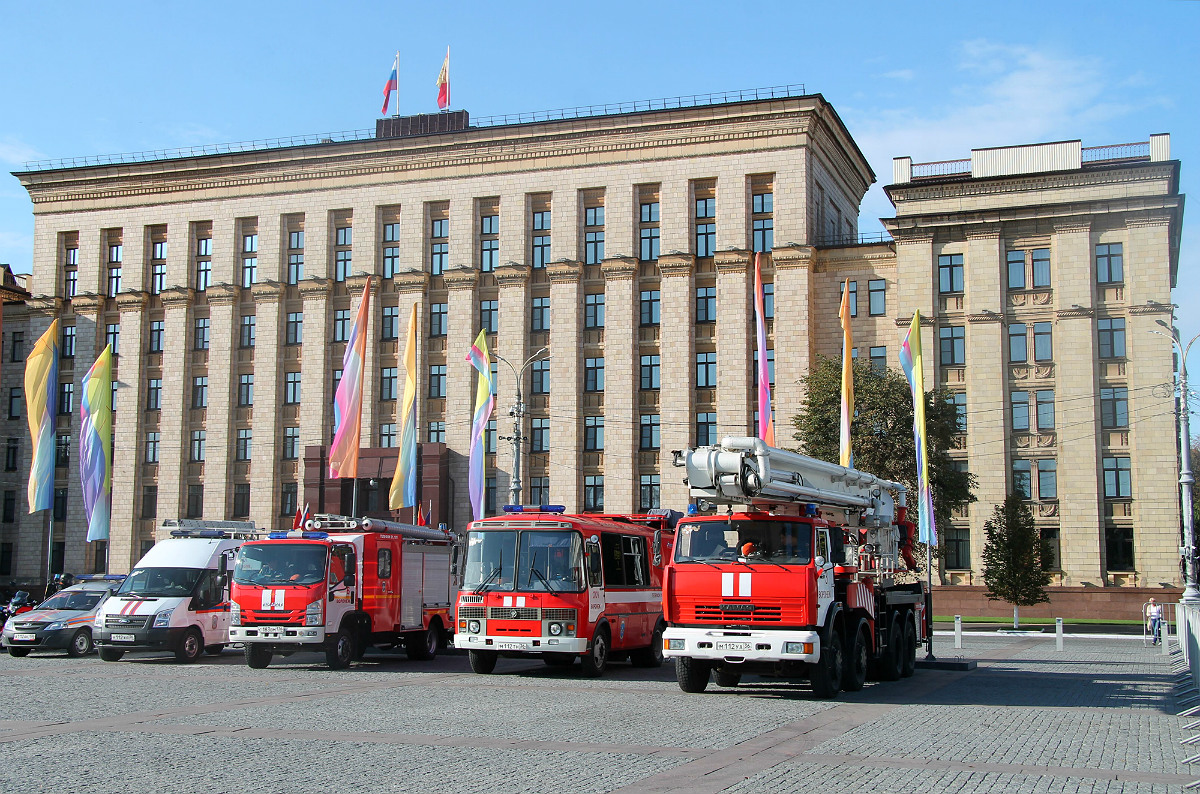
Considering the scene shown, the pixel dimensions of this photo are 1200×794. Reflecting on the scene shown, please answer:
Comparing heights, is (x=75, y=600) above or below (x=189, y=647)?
above

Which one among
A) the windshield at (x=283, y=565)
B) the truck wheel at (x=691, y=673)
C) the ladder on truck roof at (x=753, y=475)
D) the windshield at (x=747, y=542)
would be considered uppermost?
the ladder on truck roof at (x=753, y=475)

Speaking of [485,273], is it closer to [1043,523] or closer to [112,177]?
[112,177]

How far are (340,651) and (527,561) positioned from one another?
15.9 ft

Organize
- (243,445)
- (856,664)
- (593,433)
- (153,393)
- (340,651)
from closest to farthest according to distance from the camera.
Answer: (856,664) → (340,651) → (593,433) → (243,445) → (153,393)

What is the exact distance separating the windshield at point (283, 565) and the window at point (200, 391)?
39936mm

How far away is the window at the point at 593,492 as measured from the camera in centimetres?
5438

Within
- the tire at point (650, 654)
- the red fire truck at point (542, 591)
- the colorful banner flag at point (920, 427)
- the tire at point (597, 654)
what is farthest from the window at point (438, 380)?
the tire at point (597, 654)

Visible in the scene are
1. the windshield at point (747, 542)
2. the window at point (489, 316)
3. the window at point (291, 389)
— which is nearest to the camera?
the windshield at point (747, 542)

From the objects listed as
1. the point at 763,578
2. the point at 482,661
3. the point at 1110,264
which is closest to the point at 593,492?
the point at 1110,264

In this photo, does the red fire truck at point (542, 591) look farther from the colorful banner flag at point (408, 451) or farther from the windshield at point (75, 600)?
the colorful banner flag at point (408, 451)

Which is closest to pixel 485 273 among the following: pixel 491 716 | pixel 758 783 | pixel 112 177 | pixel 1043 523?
pixel 112 177

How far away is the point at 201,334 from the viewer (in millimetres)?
62125

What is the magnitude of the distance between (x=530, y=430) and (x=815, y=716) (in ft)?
134

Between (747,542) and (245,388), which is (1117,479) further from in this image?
(245,388)
